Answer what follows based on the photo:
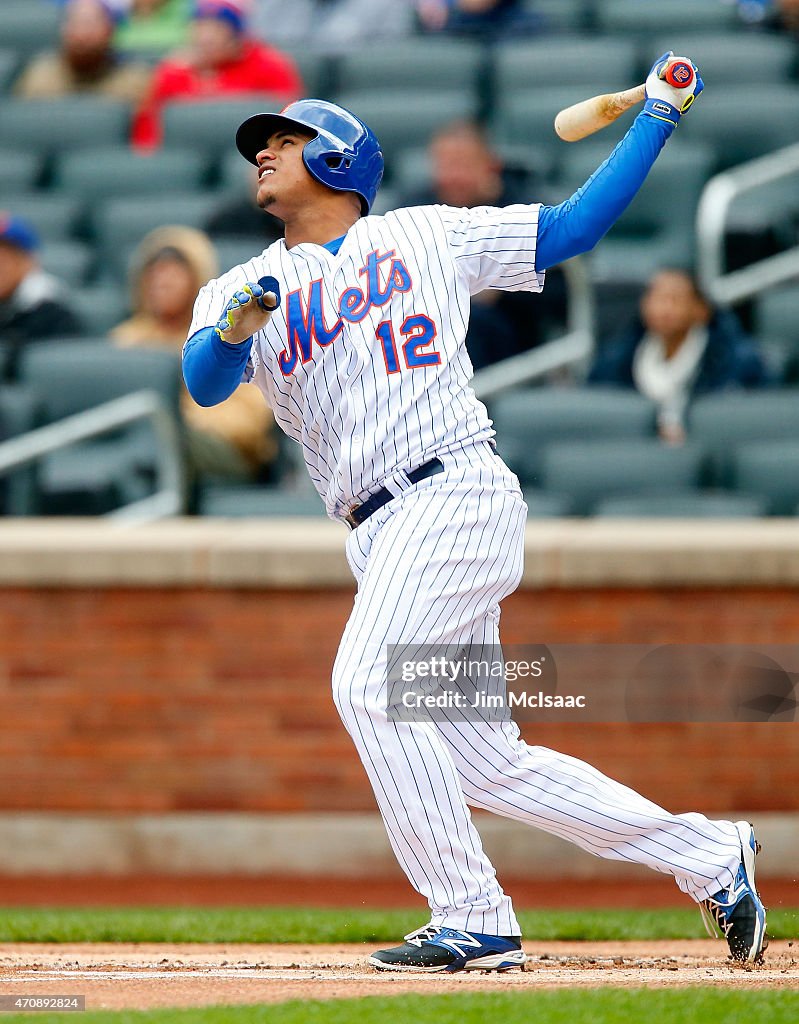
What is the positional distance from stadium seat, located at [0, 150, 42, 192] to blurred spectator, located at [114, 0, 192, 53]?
1575 mm

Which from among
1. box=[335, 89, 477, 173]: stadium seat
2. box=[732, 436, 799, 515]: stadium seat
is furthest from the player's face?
box=[335, 89, 477, 173]: stadium seat

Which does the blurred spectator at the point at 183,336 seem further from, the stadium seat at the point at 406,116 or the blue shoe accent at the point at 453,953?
the blue shoe accent at the point at 453,953

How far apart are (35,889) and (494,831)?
1.65 m

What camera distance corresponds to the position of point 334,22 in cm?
1014

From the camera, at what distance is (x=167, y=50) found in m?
10.3

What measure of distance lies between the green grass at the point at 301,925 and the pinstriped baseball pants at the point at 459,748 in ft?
3.49

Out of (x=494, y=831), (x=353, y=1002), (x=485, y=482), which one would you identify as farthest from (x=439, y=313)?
(x=494, y=831)

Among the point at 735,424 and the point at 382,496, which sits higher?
the point at 735,424

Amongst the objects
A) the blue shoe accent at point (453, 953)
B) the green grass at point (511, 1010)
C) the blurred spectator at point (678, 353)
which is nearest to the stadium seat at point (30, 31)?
the blurred spectator at point (678, 353)

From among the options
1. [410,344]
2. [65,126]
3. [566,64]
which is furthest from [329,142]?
[65,126]

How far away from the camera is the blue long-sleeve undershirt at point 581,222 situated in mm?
3451

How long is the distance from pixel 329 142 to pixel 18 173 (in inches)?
224

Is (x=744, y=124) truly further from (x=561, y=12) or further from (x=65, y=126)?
(x=65, y=126)

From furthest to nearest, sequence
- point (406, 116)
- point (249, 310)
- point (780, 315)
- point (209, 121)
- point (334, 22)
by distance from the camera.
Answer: point (334, 22), point (209, 121), point (406, 116), point (780, 315), point (249, 310)
